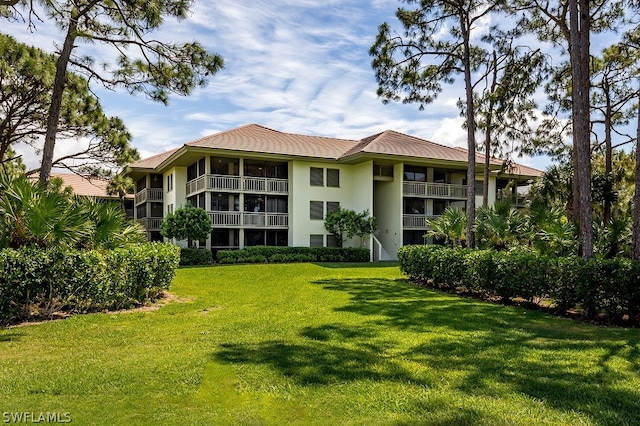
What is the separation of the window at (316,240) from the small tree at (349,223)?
2.96 ft

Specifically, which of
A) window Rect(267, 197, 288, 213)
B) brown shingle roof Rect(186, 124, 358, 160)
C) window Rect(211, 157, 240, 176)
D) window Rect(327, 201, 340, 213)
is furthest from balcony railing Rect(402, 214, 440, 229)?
window Rect(211, 157, 240, 176)

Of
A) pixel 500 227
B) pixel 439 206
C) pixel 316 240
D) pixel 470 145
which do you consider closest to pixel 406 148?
pixel 439 206

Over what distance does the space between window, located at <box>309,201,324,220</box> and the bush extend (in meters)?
6.95

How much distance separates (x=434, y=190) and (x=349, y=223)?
659cm

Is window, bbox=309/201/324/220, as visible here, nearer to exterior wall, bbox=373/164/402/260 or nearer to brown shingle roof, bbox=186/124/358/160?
brown shingle roof, bbox=186/124/358/160

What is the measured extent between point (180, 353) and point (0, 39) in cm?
933

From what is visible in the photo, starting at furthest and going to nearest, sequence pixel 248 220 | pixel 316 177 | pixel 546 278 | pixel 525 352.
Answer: pixel 316 177, pixel 248 220, pixel 546 278, pixel 525 352

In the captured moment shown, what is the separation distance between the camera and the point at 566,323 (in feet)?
29.0

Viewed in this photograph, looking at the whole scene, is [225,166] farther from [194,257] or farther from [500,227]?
[500,227]

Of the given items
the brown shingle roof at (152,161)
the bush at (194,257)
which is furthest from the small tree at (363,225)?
the brown shingle roof at (152,161)

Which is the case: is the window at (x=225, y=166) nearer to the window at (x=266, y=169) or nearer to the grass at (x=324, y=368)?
the window at (x=266, y=169)

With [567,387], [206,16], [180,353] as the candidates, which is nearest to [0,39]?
[206,16]

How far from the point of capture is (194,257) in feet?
79.8

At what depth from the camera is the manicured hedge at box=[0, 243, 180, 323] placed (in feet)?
27.2
